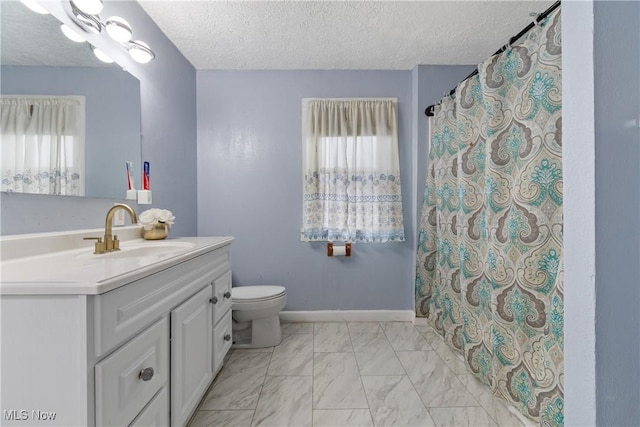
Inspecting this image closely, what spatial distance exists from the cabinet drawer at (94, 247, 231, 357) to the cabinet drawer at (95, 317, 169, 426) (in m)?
0.04

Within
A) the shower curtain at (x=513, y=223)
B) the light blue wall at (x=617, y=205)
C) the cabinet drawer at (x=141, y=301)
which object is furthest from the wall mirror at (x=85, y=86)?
the shower curtain at (x=513, y=223)

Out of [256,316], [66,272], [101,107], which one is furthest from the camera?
[256,316]

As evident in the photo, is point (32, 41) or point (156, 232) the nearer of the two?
point (32, 41)

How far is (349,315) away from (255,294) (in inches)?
36.4

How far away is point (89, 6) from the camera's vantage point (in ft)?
3.98

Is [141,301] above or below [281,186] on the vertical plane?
below

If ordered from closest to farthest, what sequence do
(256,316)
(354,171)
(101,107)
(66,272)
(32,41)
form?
(66,272) < (32,41) < (101,107) < (256,316) < (354,171)

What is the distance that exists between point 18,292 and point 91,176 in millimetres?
850

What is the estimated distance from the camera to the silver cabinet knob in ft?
2.66

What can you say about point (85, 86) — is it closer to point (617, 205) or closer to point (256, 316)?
point (256, 316)

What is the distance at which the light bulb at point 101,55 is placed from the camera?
4.31 feet

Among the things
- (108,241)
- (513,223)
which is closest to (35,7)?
(108,241)

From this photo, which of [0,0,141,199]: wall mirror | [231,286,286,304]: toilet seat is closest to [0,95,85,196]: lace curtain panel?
[0,0,141,199]: wall mirror

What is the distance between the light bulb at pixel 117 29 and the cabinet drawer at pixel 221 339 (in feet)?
5.21
